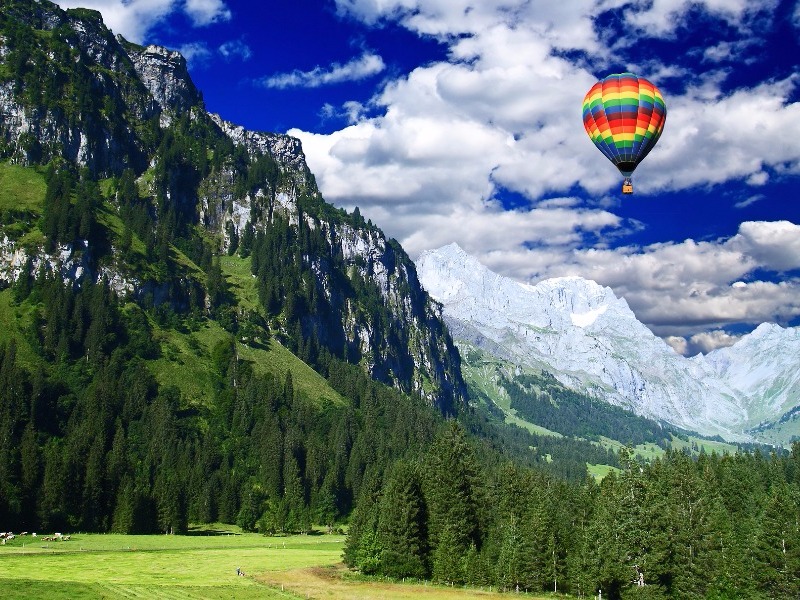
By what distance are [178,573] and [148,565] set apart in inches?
310

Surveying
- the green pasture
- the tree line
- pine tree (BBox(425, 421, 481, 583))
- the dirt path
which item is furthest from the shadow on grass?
pine tree (BBox(425, 421, 481, 583))

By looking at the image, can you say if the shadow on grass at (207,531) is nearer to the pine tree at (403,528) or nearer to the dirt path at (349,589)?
the dirt path at (349,589)

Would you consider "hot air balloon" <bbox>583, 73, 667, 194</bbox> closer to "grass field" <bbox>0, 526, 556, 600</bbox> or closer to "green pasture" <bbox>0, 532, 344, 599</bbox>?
"grass field" <bbox>0, 526, 556, 600</bbox>

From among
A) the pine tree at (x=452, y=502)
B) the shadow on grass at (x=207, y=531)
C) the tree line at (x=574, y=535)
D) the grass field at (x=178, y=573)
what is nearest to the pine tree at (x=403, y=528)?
→ the tree line at (x=574, y=535)

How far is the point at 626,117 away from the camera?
262ft

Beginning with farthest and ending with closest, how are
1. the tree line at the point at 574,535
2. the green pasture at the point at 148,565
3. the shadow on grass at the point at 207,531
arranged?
the shadow on grass at the point at 207,531 < the tree line at the point at 574,535 < the green pasture at the point at 148,565

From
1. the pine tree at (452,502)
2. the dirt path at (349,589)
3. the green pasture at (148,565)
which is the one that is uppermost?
the pine tree at (452,502)

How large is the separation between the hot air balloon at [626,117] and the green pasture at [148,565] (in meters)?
64.7

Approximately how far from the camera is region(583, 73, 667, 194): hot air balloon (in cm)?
7962

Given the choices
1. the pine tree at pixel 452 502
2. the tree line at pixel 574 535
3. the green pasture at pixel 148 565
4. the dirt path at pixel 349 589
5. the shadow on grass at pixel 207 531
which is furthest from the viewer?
the shadow on grass at pixel 207 531

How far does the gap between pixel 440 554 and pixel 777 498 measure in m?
44.2

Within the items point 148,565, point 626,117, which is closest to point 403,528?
point 148,565

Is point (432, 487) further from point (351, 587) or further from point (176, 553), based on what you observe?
point (176, 553)

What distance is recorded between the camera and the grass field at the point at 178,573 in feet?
233
